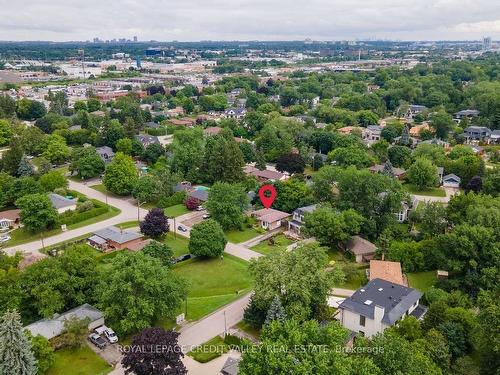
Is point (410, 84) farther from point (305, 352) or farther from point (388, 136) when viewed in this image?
point (305, 352)

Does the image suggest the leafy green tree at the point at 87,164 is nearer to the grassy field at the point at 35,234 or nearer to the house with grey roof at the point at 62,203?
the house with grey roof at the point at 62,203

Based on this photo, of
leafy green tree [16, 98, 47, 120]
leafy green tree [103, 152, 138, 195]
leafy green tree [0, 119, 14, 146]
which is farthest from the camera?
leafy green tree [16, 98, 47, 120]

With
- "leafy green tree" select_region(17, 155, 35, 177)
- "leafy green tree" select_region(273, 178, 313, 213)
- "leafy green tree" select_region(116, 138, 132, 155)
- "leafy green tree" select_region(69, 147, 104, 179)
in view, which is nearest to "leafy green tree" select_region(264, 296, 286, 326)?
"leafy green tree" select_region(273, 178, 313, 213)

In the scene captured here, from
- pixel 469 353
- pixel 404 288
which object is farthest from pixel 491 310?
pixel 404 288

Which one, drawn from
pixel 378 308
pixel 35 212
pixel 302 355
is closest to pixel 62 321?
pixel 302 355

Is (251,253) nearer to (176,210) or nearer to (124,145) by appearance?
(176,210)

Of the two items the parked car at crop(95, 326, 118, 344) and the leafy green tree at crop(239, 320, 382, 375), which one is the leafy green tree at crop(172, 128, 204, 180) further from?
the leafy green tree at crop(239, 320, 382, 375)

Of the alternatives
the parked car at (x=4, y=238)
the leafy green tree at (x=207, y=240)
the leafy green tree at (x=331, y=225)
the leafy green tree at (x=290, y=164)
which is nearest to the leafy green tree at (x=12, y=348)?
the leafy green tree at (x=207, y=240)
